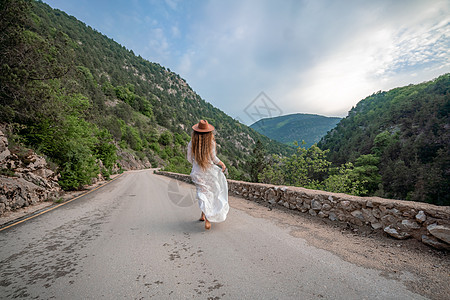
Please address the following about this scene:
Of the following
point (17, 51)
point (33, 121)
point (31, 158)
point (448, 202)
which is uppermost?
point (17, 51)

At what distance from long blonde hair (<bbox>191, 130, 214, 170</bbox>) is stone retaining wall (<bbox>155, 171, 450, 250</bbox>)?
2.60 meters

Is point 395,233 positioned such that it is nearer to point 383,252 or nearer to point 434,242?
point 434,242

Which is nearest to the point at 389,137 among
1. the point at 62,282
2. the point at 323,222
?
the point at 323,222

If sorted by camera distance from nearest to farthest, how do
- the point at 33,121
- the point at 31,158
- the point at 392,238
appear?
the point at 392,238 → the point at 31,158 → the point at 33,121

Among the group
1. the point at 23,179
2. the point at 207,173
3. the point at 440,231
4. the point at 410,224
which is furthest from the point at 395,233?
the point at 23,179

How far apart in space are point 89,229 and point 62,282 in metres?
2.14

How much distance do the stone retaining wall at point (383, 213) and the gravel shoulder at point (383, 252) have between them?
126mm

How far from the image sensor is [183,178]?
1575 centimetres

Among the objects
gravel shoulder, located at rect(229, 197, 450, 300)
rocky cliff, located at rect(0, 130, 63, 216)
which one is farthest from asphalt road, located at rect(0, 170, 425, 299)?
rocky cliff, located at rect(0, 130, 63, 216)

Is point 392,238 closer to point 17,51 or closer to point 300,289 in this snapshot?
point 300,289

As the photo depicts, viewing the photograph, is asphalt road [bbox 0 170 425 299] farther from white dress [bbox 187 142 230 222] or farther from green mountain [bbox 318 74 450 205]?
green mountain [bbox 318 74 450 205]

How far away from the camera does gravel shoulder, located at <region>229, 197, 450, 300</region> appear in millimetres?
2010

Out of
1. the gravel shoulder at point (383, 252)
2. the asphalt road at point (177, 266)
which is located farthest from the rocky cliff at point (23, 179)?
the gravel shoulder at point (383, 252)

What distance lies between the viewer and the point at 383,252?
2.67 metres
